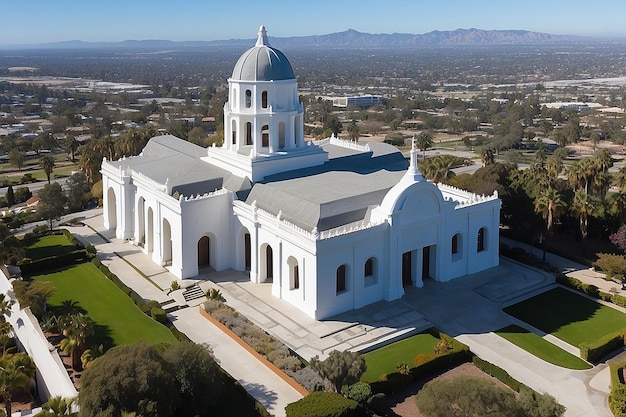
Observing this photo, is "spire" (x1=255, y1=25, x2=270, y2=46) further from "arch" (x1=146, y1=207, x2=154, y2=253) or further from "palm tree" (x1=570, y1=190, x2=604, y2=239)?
"palm tree" (x1=570, y1=190, x2=604, y2=239)

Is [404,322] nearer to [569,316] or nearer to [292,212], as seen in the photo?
[292,212]

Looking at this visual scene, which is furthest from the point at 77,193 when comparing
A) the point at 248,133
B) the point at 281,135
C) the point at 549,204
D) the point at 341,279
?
the point at 549,204

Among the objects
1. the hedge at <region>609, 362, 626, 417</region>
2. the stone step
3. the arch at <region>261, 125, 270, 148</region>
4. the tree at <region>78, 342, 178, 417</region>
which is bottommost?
the hedge at <region>609, 362, 626, 417</region>

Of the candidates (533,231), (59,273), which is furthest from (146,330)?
(533,231)

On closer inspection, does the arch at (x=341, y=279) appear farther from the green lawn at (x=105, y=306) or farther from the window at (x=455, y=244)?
the green lawn at (x=105, y=306)

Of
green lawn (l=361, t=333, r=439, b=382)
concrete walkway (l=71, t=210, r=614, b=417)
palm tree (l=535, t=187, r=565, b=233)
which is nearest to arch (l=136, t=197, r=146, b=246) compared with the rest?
concrete walkway (l=71, t=210, r=614, b=417)

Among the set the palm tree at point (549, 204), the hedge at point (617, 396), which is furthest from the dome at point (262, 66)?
the hedge at point (617, 396)

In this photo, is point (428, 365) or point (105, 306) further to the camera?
point (105, 306)
